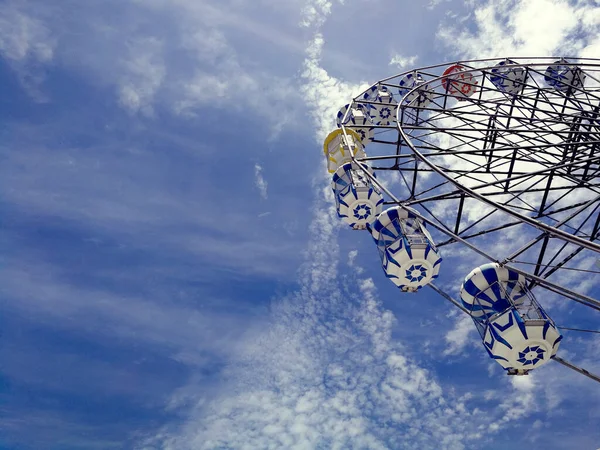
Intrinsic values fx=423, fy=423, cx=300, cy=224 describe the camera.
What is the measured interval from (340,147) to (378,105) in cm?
857

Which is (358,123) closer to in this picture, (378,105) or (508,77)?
(378,105)

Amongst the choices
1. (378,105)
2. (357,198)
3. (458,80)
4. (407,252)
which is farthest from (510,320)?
(458,80)

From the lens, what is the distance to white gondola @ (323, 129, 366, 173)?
2178cm

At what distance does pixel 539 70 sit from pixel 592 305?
22.2 metres

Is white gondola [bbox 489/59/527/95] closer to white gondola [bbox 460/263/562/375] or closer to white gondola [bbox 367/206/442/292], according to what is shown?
white gondola [bbox 367/206/442/292]

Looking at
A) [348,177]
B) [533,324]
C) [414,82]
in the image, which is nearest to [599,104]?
[414,82]

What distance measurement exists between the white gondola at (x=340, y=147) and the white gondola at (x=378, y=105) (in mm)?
7264

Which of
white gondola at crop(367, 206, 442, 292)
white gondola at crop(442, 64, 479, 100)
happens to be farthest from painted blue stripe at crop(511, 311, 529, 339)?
white gondola at crop(442, 64, 479, 100)

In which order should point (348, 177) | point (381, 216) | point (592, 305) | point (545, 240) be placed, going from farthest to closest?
1. point (348, 177)
2. point (381, 216)
3. point (545, 240)
4. point (592, 305)

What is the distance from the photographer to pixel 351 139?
22203mm

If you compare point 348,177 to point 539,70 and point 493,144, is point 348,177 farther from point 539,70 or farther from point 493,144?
point 539,70

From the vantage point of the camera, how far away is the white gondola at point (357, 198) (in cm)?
1942

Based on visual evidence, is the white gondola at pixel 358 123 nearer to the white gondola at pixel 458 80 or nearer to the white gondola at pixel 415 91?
the white gondola at pixel 415 91

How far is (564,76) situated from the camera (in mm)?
27625
